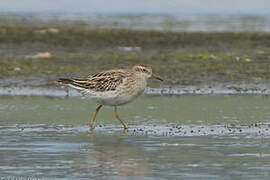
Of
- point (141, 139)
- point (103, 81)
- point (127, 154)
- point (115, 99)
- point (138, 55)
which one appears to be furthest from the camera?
point (138, 55)

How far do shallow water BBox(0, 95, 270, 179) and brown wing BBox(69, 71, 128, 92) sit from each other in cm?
79

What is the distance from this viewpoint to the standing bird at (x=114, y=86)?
46.7 feet

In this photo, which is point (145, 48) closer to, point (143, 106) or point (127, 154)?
point (143, 106)

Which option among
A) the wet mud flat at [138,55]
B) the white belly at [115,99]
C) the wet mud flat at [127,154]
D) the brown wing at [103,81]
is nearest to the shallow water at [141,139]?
the wet mud flat at [127,154]

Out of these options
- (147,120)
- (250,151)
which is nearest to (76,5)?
(147,120)

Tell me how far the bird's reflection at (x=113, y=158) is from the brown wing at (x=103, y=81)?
1.60m

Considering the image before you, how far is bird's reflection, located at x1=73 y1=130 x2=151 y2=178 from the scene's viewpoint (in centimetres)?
961

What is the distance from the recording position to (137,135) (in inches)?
511

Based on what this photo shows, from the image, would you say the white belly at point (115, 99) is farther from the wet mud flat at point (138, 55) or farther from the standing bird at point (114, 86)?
the wet mud flat at point (138, 55)

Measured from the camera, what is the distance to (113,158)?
34.8ft

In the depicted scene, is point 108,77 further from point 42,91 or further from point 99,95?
point 42,91

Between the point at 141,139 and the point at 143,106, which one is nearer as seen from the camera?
the point at 141,139

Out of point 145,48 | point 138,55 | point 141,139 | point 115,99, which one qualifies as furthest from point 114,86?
point 145,48

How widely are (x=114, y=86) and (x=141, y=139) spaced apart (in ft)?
6.93
